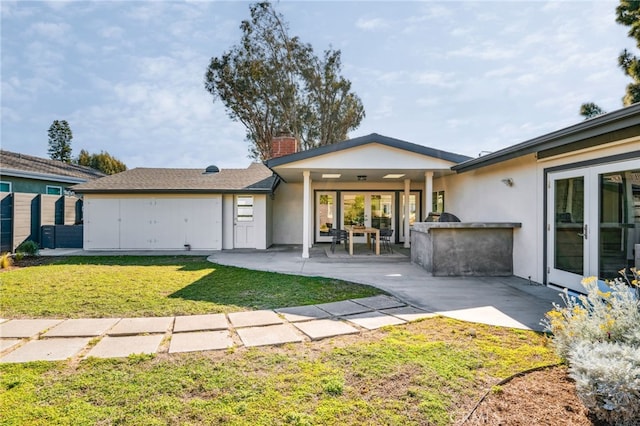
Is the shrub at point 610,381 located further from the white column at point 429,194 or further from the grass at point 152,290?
the white column at point 429,194

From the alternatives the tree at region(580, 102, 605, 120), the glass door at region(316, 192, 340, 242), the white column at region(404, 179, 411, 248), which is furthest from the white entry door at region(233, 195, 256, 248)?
the tree at region(580, 102, 605, 120)

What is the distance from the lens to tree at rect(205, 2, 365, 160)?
2328 centimetres

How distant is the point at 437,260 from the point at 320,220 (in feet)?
25.1

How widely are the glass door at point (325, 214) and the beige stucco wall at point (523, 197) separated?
6.08m

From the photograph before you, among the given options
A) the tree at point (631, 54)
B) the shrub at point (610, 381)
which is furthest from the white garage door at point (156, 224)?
the tree at point (631, 54)

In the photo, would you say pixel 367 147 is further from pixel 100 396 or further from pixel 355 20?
pixel 100 396

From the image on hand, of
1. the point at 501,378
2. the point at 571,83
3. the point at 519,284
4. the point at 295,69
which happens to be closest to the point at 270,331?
the point at 501,378

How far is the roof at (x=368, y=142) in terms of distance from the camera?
9656 mm

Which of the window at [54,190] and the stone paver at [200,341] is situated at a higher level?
the window at [54,190]

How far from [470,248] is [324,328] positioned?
4904 millimetres

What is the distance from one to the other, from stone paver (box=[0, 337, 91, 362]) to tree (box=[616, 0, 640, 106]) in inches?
665

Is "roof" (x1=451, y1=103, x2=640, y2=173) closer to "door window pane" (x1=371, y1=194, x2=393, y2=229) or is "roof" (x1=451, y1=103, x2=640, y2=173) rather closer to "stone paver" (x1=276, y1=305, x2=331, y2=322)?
"stone paver" (x1=276, y1=305, x2=331, y2=322)

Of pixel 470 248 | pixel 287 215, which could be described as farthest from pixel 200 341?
pixel 287 215

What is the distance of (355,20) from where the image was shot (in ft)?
41.7
